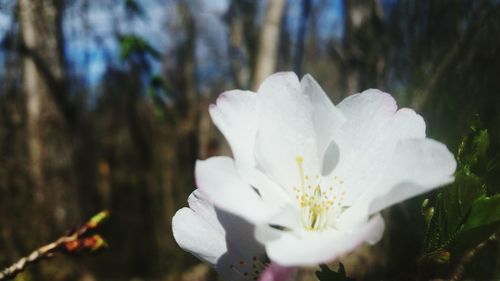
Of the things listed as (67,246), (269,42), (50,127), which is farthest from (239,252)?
(50,127)

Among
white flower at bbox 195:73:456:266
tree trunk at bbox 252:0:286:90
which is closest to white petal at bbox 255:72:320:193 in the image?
white flower at bbox 195:73:456:266

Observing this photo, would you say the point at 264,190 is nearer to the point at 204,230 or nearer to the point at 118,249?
the point at 204,230

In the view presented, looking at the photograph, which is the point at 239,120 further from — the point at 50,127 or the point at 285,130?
the point at 50,127

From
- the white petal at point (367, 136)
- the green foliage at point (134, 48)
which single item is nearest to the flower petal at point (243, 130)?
the white petal at point (367, 136)

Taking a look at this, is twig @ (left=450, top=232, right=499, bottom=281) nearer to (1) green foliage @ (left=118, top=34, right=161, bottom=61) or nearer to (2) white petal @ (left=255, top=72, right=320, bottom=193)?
(2) white petal @ (left=255, top=72, right=320, bottom=193)

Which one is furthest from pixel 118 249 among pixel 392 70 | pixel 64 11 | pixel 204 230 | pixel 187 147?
pixel 204 230

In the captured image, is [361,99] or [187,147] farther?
[187,147]
